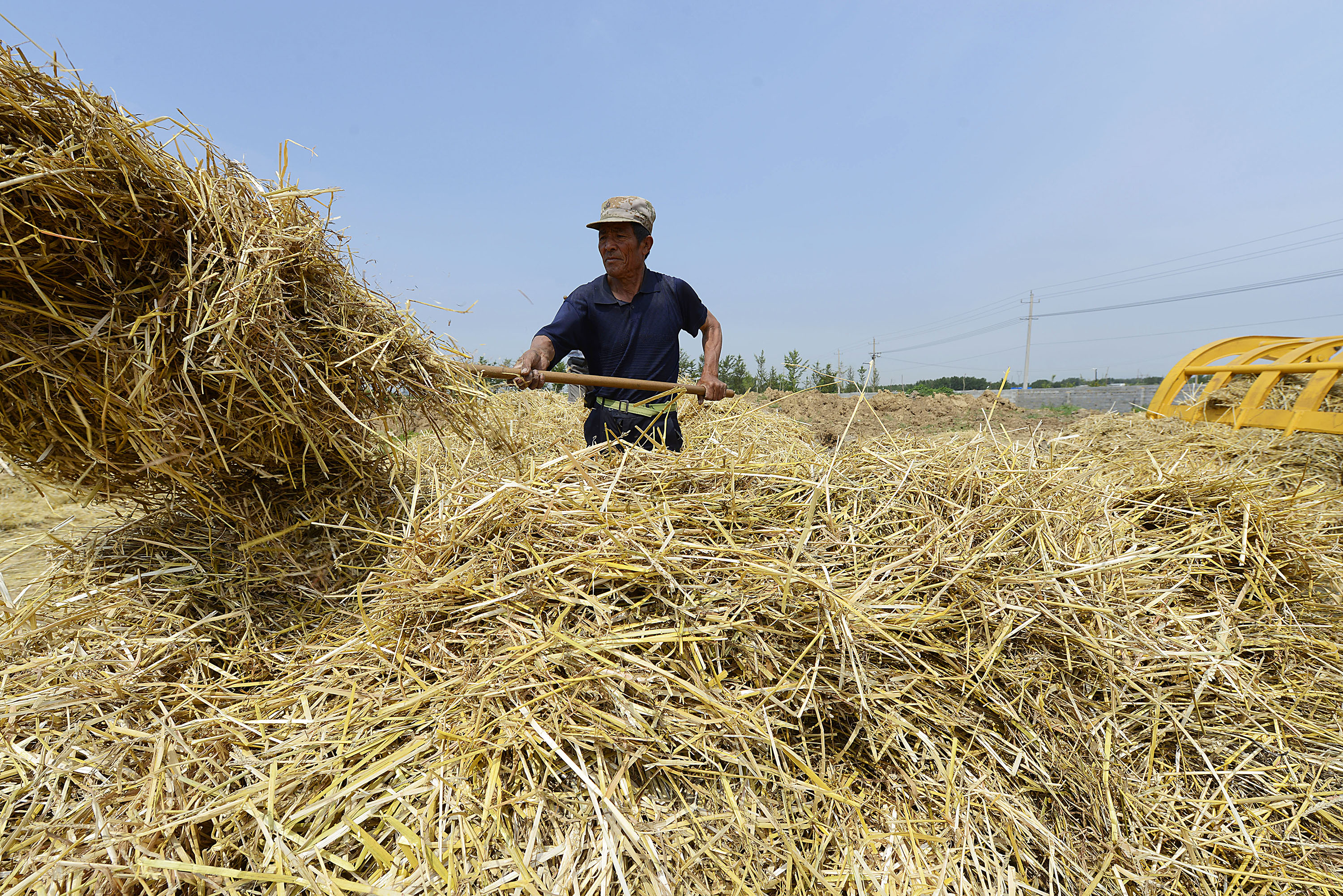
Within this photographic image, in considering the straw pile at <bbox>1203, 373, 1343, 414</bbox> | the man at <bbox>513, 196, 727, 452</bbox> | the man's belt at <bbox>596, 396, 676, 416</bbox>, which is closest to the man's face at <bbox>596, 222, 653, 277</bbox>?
the man at <bbox>513, 196, 727, 452</bbox>

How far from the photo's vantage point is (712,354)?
3.26m

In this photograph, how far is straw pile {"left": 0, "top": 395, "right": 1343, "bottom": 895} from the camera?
1.15 meters

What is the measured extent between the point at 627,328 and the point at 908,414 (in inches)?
297

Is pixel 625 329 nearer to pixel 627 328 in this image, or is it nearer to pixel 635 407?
pixel 627 328

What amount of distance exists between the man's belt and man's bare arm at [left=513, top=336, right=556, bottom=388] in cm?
36

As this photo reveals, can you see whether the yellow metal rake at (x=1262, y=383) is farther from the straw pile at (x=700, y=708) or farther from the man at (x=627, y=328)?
the man at (x=627, y=328)

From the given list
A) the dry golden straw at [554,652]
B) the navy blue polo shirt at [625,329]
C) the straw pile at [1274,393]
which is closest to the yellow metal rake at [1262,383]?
the straw pile at [1274,393]

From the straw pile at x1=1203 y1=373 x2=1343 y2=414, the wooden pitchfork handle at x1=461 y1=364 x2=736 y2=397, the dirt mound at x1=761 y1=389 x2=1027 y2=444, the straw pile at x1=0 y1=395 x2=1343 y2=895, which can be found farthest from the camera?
the dirt mound at x1=761 y1=389 x2=1027 y2=444

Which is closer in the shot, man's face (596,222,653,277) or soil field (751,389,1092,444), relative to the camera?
man's face (596,222,653,277)

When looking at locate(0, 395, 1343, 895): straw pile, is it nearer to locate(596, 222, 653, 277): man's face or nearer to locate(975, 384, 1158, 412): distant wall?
locate(596, 222, 653, 277): man's face

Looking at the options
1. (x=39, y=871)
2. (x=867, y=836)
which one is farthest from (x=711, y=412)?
(x=39, y=871)

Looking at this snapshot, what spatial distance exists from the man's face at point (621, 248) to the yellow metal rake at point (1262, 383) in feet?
13.5

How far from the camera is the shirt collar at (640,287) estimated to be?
3020 mm

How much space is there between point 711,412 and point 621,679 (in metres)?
5.03
